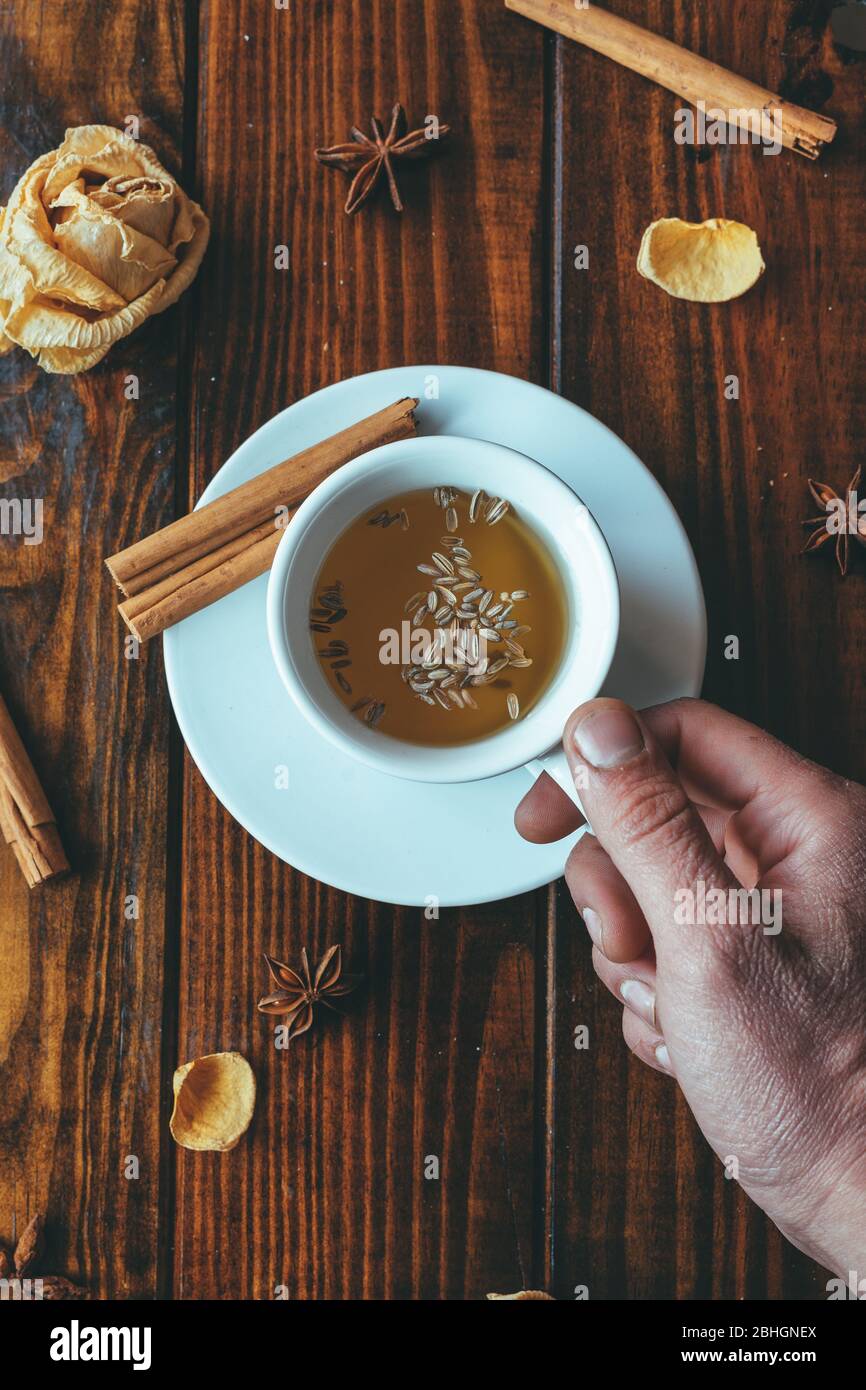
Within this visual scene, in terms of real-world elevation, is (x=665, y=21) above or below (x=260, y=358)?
above

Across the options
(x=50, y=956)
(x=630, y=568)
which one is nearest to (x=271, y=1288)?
(x=50, y=956)

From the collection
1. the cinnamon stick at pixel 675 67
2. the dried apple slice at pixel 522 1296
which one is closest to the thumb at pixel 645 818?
the dried apple slice at pixel 522 1296

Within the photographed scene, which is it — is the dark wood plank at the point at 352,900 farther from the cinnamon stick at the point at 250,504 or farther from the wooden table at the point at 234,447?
the cinnamon stick at the point at 250,504

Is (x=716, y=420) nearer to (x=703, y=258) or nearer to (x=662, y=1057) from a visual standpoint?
(x=703, y=258)

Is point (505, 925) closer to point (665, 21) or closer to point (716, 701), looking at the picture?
point (716, 701)

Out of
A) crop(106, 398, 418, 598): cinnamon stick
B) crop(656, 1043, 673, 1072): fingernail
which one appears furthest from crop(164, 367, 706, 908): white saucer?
crop(656, 1043, 673, 1072): fingernail

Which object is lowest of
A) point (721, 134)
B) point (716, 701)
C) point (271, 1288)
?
point (271, 1288)
